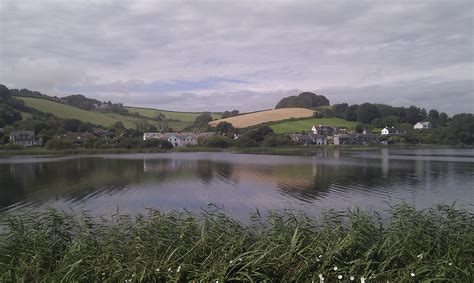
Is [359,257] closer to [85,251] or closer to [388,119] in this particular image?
[85,251]

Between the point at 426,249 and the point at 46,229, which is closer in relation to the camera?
the point at 426,249

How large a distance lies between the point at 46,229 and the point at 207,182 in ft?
78.3

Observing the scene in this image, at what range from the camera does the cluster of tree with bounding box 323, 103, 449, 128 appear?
128 metres

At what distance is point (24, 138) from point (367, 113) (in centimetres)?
9767

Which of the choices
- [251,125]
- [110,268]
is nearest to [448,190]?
[110,268]

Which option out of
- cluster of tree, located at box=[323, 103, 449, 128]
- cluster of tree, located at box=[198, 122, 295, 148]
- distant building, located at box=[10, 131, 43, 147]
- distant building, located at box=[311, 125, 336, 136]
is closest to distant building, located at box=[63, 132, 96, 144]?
distant building, located at box=[10, 131, 43, 147]

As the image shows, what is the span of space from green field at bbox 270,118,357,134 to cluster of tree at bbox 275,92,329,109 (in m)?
29.9

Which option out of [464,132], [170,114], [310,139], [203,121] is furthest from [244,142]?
[170,114]

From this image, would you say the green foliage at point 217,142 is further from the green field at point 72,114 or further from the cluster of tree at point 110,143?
the green field at point 72,114

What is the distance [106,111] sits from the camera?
156 metres

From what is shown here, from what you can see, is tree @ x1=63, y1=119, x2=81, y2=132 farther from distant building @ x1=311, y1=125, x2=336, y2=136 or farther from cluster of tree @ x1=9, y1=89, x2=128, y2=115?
distant building @ x1=311, y1=125, x2=336, y2=136

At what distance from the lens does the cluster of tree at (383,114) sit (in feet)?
420

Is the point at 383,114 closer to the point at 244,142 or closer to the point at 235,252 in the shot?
the point at 244,142

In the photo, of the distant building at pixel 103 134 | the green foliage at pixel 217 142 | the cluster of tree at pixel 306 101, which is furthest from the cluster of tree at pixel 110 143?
the cluster of tree at pixel 306 101
